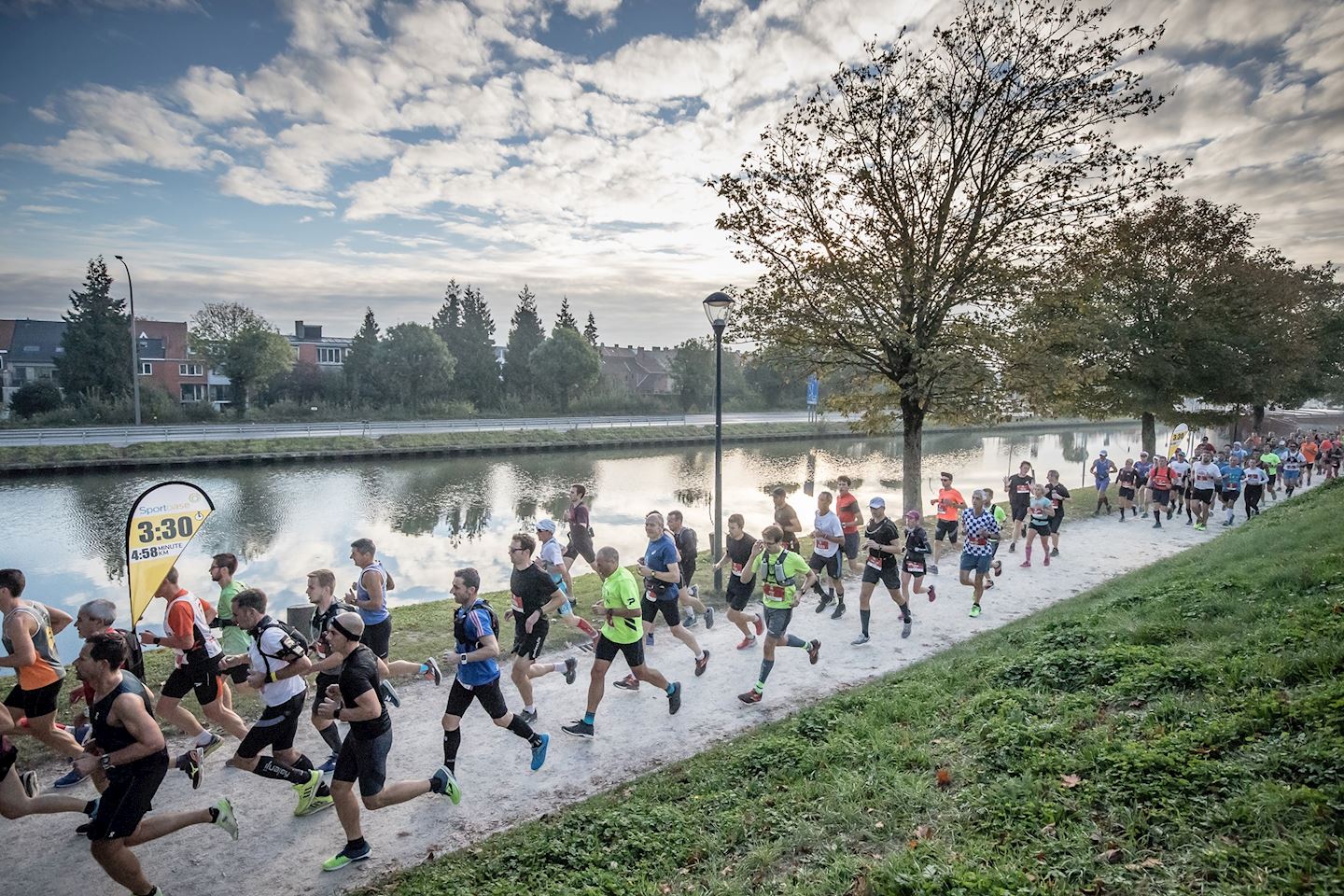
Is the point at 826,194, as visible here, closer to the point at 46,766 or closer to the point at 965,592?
the point at 965,592

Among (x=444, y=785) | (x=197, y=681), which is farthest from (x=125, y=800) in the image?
(x=444, y=785)

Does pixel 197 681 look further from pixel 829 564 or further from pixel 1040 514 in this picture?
pixel 1040 514

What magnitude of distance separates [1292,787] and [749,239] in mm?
13306

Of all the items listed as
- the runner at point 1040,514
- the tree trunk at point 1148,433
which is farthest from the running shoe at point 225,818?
the tree trunk at point 1148,433

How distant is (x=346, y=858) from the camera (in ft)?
16.8

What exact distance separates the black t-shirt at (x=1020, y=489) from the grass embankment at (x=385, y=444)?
32799mm

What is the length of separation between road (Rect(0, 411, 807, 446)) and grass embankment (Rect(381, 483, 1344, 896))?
38591 mm

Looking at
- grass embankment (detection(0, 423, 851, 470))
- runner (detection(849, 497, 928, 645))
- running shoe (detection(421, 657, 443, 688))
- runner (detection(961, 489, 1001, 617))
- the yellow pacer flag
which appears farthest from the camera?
grass embankment (detection(0, 423, 851, 470))

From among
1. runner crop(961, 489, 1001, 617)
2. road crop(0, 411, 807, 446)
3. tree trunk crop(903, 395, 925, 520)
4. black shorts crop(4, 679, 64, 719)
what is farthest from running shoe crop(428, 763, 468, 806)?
road crop(0, 411, 807, 446)

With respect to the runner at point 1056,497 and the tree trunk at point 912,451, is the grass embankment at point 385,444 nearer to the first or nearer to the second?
the tree trunk at point 912,451

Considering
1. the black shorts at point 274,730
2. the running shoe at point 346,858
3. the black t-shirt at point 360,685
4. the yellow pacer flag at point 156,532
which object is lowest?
the running shoe at point 346,858

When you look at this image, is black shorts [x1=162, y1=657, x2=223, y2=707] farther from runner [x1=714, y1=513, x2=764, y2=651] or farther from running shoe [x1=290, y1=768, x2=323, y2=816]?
runner [x1=714, y1=513, x2=764, y2=651]

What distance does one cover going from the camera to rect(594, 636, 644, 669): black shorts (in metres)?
7.13

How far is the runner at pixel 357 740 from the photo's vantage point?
4969 mm
